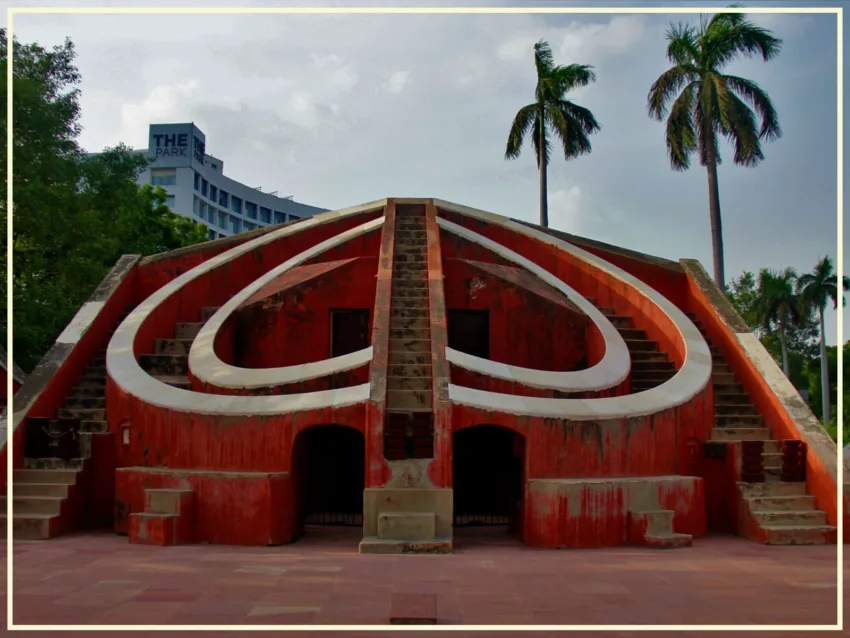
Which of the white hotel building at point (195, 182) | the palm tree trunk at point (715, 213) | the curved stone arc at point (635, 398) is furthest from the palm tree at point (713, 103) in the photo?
the white hotel building at point (195, 182)

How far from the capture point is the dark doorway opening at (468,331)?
9.96 m

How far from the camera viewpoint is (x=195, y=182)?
4475 cm

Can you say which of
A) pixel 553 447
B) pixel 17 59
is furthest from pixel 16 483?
pixel 17 59

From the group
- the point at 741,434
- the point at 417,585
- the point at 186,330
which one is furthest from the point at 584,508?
the point at 186,330

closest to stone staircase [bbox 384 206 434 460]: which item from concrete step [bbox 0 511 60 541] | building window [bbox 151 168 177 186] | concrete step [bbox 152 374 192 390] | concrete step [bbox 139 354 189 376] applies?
concrete step [bbox 152 374 192 390]

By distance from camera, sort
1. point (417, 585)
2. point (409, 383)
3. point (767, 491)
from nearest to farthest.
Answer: point (417, 585) → point (409, 383) → point (767, 491)

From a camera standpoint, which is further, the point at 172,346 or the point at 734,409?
the point at 172,346

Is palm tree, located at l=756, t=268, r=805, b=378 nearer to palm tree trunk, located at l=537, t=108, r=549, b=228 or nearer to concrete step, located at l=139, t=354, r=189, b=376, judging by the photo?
palm tree trunk, located at l=537, t=108, r=549, b=228

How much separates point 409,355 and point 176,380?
2505 mm

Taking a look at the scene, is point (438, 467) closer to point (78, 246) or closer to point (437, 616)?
point (437, 616)

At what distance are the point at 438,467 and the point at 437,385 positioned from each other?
667 millimetres

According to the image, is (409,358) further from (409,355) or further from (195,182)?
(195,182)

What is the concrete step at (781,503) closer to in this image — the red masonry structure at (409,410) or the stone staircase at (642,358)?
the red masonry structure at (409,410)

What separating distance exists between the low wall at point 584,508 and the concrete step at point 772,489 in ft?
3.99
